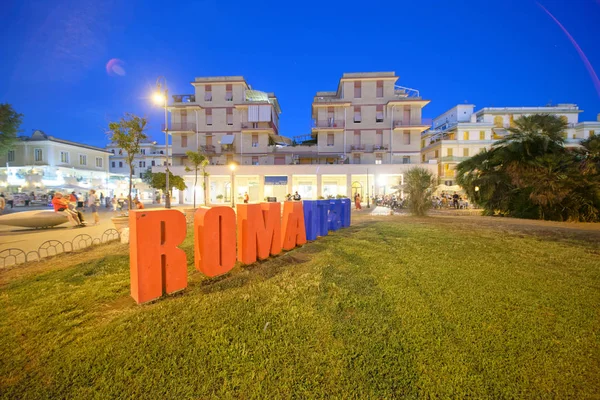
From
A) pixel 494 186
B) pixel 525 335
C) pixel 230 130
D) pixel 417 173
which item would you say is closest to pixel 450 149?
pixel 494 186

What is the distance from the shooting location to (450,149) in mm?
38250

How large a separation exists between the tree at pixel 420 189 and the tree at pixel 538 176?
15.9 ft

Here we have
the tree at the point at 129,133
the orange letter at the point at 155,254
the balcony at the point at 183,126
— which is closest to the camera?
the orange letter at the point at 155,254

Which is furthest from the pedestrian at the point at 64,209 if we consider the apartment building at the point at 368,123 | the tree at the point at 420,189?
the apartment building at the point at 368,123

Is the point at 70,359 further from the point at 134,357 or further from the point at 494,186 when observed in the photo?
the point at 494,186

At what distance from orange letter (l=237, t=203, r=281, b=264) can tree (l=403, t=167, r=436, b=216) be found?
1083 centimetres

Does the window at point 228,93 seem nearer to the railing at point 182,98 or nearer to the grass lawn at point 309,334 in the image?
the railing at point 182,98

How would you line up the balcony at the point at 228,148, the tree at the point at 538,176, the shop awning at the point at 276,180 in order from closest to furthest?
1. the tree at the point at 538,176
2. the shop awning at the point at 276,180
3. the balcony at the point at 228,148

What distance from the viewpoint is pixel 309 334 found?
254 centimetres

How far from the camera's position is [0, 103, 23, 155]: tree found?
23.6 metres

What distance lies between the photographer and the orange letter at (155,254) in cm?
310

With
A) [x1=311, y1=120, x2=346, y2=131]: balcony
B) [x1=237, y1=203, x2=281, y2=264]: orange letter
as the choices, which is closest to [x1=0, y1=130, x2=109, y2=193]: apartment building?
[x1=311, y1=120, x2=346, y2=131]: balcony

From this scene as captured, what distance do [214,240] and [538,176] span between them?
54.0 feet

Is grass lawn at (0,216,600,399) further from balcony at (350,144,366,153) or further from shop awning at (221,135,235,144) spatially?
shop awning at (221,135,235,144)
